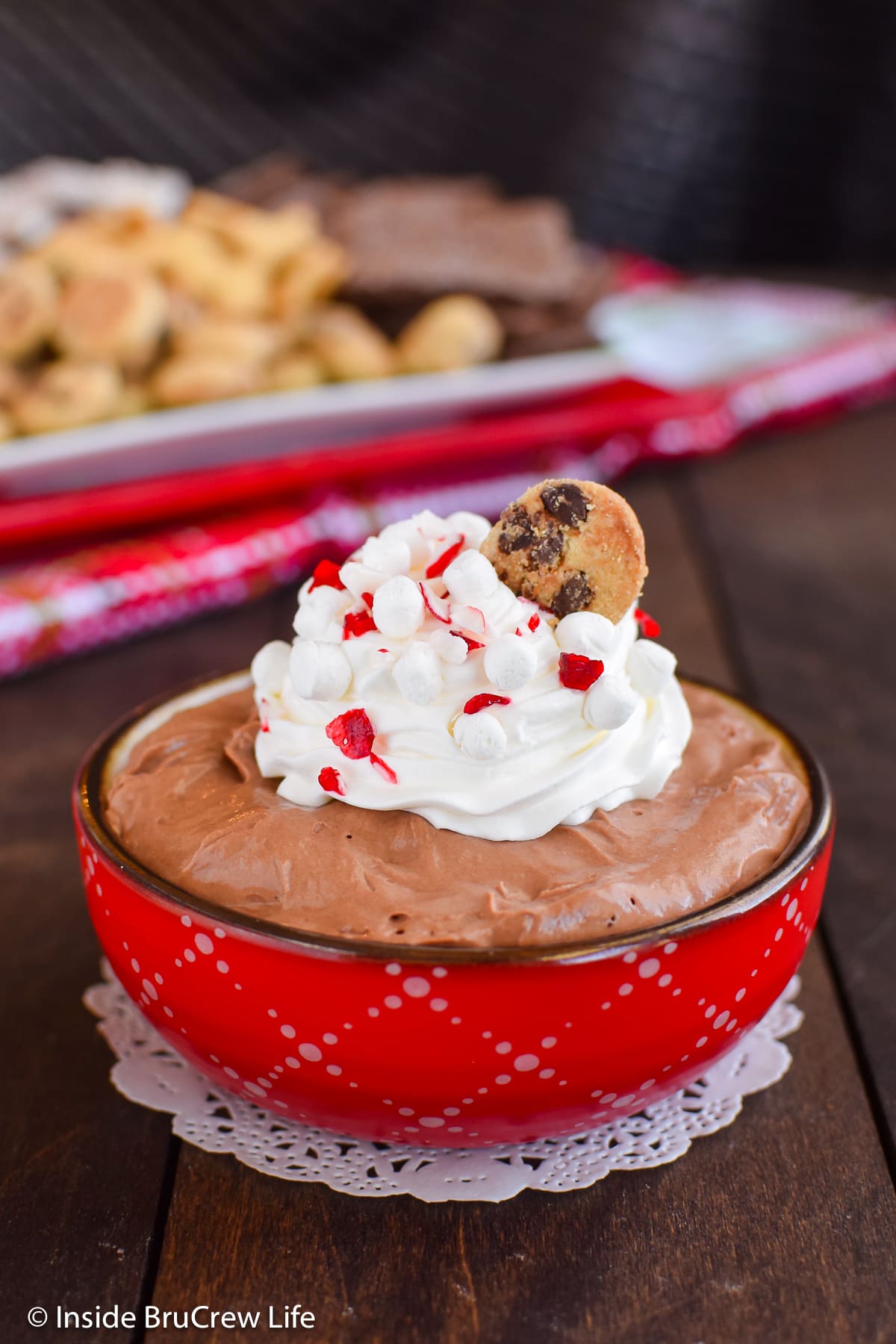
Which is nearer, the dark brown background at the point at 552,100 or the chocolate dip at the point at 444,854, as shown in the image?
the chocolate dip at the point at 444,854

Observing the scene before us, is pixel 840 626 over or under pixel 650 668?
under

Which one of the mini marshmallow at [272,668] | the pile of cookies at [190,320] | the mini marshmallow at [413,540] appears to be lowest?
the pile of cookies at [190,320]

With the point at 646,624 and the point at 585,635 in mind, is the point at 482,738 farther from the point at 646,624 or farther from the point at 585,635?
the point at 646,624

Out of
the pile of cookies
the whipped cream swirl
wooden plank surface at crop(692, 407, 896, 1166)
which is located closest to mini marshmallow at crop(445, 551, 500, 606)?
the whipped cream swirl

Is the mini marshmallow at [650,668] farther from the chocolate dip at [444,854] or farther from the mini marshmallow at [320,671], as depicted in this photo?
the mini marshmallow at [320,671]

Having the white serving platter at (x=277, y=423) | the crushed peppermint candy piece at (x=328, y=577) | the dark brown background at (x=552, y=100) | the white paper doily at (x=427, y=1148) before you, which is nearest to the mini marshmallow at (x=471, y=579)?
the crushed peppermint candy piece at (x=328, y=577)

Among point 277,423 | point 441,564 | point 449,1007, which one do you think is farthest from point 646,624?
point 277,423

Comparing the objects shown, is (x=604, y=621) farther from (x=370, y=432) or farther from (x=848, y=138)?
(x=848, y=138)

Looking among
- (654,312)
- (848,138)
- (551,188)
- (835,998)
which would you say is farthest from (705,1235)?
(848,138)
